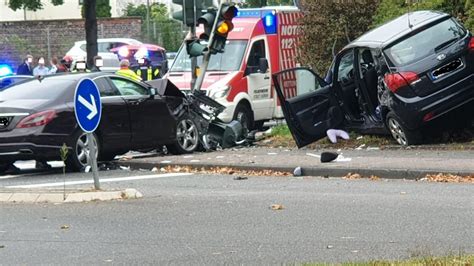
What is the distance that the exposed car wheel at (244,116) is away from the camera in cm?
2080

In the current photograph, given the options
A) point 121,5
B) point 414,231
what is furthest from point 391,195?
point 121,5

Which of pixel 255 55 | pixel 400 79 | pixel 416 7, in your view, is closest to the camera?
pixel 400 79

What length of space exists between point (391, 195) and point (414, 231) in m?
2.54

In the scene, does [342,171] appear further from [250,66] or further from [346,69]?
[250,66]

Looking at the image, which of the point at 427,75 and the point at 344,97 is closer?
the point at 427,75

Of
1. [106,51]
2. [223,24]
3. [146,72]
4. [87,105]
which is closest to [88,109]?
[87,105]

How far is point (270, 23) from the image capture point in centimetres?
2277

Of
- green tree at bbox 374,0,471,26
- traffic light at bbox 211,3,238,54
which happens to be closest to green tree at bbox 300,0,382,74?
green tree at bbox 374,0,471,26

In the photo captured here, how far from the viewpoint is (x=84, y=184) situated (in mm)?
13273

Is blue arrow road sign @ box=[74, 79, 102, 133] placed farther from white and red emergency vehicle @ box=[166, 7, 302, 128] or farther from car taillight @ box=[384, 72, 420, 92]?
white and red emergency vehicle @ box=[166, 7, 302, 128]

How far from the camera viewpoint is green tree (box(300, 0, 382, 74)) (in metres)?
20.0

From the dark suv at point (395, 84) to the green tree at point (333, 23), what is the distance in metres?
3.14

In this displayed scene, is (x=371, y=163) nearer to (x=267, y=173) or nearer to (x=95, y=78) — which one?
(x=267, y=173)

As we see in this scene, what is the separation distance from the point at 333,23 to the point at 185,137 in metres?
4.69
